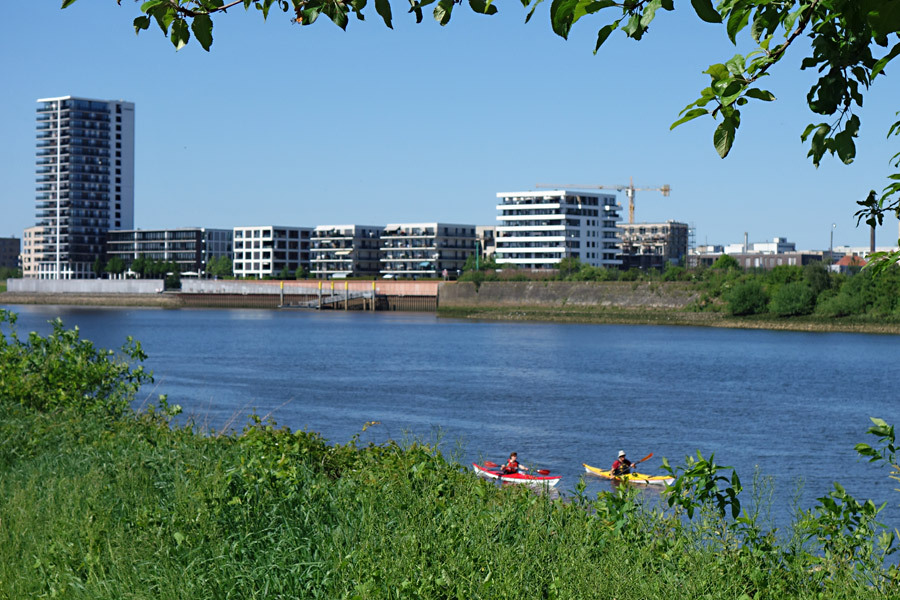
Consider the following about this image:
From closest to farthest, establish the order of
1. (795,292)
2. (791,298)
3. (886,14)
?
(886,14), (795,292), (791,298)

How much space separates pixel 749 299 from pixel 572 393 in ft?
243

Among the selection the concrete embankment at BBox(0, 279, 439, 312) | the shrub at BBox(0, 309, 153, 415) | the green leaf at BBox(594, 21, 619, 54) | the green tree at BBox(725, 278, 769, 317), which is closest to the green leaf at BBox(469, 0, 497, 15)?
the green leaf at BBox(594, 21, 619, 54)

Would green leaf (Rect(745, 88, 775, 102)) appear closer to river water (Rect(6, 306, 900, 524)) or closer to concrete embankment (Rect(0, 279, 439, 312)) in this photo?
river water (Rect(6, 306, 900, 524))

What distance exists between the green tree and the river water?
40.5 feet

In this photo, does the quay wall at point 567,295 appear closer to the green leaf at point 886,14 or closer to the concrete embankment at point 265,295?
the concrete embankment at point 265,295

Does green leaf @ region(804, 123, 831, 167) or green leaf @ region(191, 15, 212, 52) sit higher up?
green leaf @ region(191, 15, 212, 52)

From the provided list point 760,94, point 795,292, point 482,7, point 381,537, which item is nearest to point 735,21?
point 760,94

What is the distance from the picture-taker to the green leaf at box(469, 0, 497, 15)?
5482 millimetres

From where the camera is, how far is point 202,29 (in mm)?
5613

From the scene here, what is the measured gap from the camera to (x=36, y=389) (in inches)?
717

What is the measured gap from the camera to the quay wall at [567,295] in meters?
132

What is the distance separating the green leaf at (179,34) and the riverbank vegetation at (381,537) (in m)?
3.87

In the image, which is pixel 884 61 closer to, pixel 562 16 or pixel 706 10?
pixel 706 10

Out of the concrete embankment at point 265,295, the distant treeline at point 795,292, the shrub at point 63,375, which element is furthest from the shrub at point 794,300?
the shrub at point 63,375
